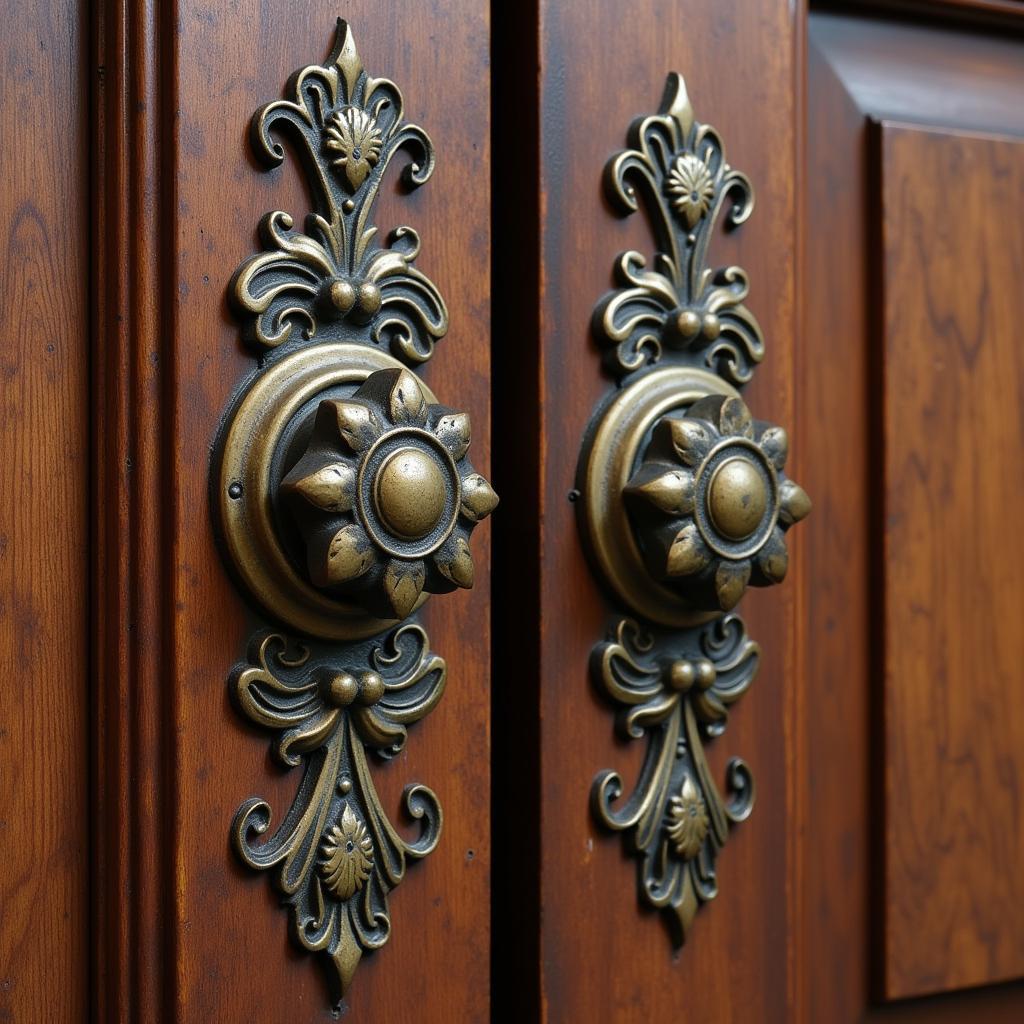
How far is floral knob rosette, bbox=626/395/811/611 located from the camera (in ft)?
1.48

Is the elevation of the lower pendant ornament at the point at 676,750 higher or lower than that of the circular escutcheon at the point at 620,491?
lower

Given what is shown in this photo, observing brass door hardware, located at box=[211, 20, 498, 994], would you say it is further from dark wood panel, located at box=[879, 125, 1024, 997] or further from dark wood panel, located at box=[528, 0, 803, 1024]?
dark wood panel, located at box=[879, 125, 1024, 997]

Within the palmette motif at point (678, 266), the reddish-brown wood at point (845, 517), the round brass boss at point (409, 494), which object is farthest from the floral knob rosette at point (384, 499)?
the reddish-brown wood at point (845, 517)

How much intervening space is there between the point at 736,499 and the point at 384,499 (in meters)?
0.13

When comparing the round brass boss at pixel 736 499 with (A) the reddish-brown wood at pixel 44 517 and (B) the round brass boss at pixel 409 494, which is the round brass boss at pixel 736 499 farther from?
(A) the reddish-brown wood at pixel 44 517

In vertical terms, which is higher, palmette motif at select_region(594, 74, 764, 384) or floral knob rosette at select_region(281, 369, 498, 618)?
palmette motif at select_region(594, 74, 764, 384)

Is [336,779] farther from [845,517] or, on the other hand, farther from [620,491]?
[845,517]

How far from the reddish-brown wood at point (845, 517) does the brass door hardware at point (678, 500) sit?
0.23 feet

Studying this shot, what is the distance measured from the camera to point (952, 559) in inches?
23.0

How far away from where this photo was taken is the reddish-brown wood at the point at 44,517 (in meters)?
0.39

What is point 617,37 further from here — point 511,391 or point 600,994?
point 600,994

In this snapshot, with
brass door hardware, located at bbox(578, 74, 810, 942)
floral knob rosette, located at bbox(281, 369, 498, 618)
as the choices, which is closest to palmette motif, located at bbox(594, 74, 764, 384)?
brass door hardware, located at bbox(578, 74, 810, 942)

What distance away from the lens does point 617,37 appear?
0.48 meters

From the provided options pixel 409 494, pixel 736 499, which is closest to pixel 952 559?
pixel 736 499
